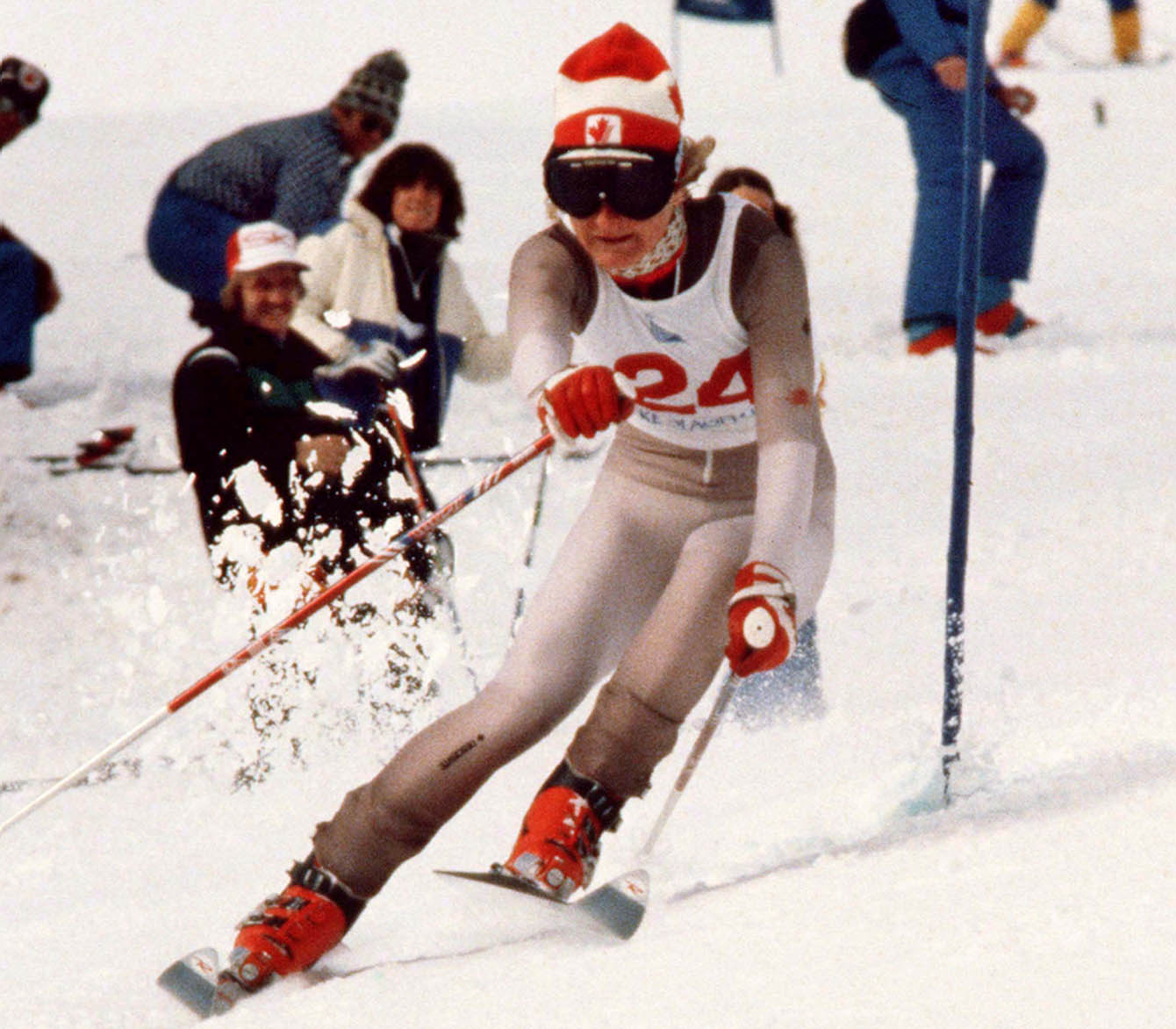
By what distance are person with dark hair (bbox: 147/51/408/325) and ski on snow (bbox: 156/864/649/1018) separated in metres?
2.85

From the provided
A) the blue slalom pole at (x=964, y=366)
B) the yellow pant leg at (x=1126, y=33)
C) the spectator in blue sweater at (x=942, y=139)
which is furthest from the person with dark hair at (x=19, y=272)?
the yellow pant leg at (x=1126, y=33)

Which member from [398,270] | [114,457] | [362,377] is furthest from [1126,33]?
[362,377]

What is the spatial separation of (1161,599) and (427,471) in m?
2.94

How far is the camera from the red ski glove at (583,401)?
3057 mm

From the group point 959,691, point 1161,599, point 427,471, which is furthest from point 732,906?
point 427,471

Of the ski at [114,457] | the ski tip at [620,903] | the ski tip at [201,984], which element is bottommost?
the ski at [114,457]

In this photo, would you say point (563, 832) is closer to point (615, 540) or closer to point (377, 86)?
point (615, 540)

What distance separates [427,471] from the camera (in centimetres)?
740

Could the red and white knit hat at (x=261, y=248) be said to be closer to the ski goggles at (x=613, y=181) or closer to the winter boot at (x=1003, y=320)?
the ski goggles at (x=613, y=181)

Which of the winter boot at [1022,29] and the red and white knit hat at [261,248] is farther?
the winter boot at [1022,29]

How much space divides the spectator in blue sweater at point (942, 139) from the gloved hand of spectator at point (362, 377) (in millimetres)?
2402

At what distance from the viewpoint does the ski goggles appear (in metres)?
3.20

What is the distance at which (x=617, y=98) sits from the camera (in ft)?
10.6

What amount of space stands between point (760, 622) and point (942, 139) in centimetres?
434
